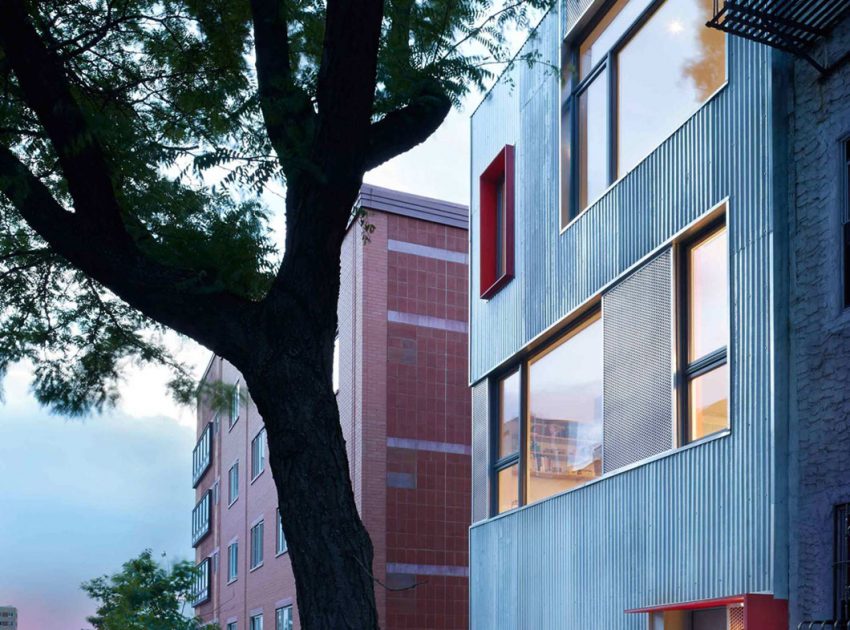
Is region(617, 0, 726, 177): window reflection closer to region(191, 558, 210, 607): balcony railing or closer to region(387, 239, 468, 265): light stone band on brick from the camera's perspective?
region(387, 239, 468, 265): light stone band on brick

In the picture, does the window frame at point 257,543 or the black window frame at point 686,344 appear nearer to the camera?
the black window frame at point 686,344

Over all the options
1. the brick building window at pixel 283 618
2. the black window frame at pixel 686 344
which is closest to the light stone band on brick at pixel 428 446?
the brick building window at pixel 283 618

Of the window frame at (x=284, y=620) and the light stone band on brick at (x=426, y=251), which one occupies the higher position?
the light stone band on brick at (x=426, y=251)

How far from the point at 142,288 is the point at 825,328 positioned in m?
5.89

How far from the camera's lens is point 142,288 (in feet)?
22.7

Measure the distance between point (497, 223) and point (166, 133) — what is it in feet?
32.5

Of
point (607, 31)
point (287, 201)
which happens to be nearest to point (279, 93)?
point (287, 201)

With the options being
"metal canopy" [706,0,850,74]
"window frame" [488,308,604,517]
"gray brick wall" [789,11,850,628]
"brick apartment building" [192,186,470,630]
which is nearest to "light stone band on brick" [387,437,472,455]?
"brick apartment building" [192,186,470,630]

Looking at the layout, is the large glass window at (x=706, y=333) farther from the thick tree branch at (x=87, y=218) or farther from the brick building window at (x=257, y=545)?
the brick building window at (x=257, y=545)

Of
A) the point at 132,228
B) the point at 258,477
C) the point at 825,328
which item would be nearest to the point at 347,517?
the point at 132,228

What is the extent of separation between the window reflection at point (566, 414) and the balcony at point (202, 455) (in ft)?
110

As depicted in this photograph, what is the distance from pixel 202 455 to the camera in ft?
177

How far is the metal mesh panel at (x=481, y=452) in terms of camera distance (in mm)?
18359

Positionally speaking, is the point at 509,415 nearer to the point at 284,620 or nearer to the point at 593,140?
the point at 593,140
